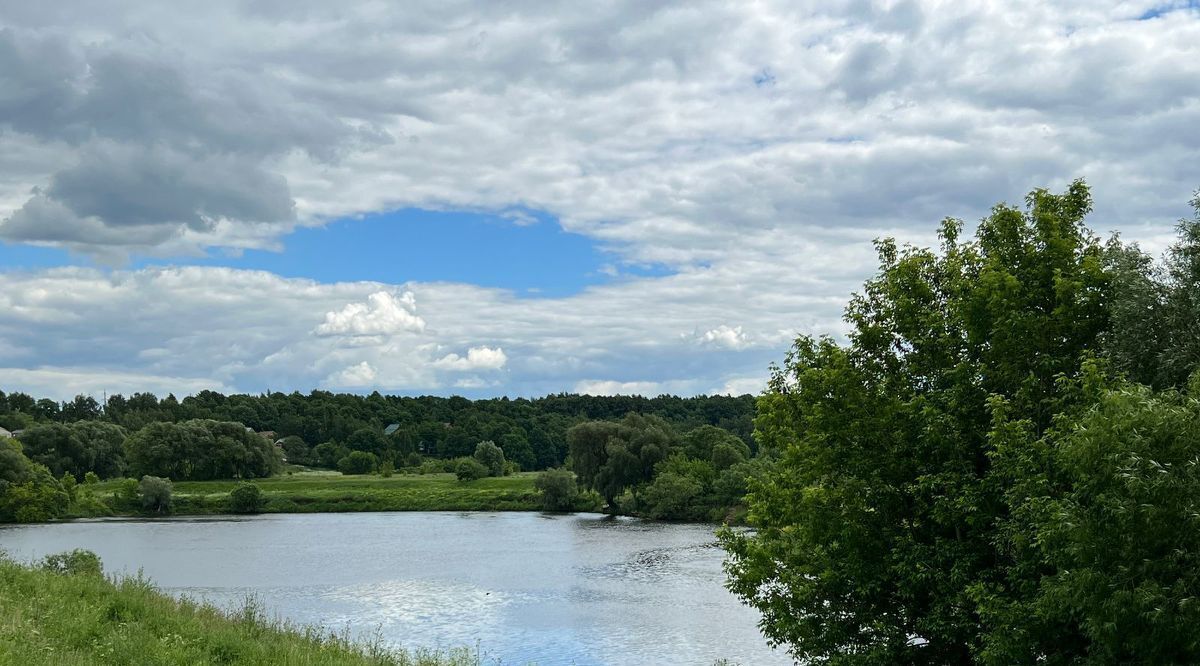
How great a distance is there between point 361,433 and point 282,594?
113439 millimetres

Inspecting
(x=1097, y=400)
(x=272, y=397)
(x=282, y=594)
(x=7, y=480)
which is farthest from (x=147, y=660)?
(x=272, y=397)

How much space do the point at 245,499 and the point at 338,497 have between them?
30.5ft

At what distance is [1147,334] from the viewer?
17156 millimetres

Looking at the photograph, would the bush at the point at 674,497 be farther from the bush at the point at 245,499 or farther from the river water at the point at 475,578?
the bush at the point at 245,499

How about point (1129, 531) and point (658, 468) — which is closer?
point (1129, 531)

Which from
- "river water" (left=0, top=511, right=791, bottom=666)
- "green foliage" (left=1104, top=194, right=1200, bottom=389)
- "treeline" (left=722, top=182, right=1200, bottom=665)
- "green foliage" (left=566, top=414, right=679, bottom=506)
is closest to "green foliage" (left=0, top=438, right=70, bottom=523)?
"river water" (left=0, top=511, right=791, bottom=666)

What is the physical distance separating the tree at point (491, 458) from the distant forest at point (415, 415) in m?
22.8

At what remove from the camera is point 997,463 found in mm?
17062

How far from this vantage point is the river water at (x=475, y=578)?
32812 mm

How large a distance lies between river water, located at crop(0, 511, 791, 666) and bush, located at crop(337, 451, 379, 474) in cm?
5312

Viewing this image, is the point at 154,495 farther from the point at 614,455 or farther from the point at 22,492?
the point at 614,455

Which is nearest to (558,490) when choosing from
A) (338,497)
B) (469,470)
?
(338,497)

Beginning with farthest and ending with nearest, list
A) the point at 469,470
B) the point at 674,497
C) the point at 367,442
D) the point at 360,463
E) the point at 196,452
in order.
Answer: the point at 367,442 → the point at 360,463 → the point at 469,470 → the point at 196,452 → the point at 674,497

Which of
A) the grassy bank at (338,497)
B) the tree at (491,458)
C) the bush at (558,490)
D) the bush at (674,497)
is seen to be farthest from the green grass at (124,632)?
the tree at (491,458)
